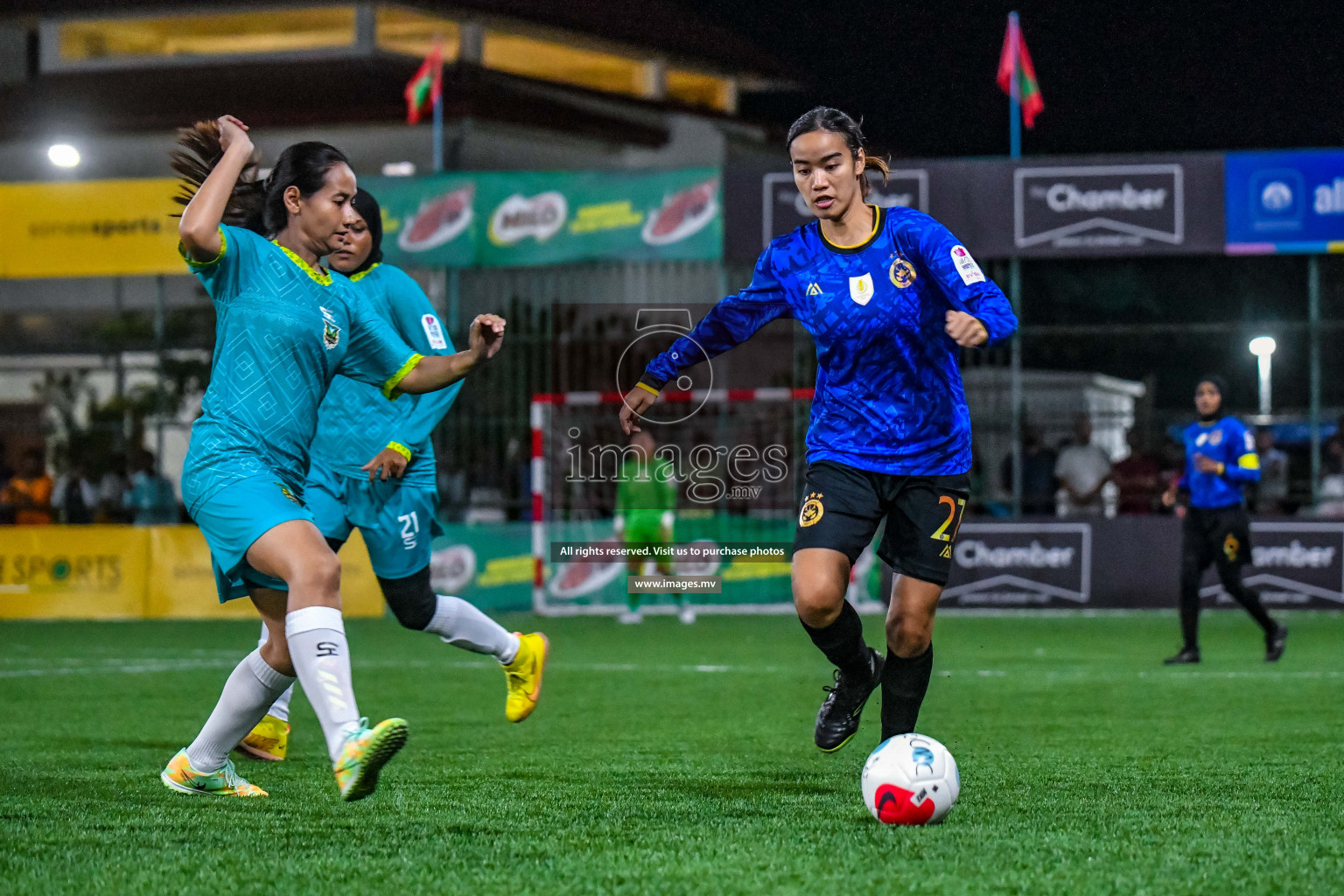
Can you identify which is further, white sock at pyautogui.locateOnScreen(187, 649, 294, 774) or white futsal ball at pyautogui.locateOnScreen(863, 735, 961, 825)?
white sock at pyautogui.locateOnScreen(187, 649, 294, 774)

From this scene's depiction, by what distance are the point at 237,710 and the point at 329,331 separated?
1.28m

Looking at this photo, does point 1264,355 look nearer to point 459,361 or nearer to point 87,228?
point 87,228

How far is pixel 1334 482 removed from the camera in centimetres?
1798

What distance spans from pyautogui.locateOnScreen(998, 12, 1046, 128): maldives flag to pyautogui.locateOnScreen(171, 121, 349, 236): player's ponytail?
15.6 meters

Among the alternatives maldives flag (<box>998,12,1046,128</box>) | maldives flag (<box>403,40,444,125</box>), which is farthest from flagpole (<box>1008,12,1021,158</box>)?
maldives flag (<box>403,40,444,125</box>)

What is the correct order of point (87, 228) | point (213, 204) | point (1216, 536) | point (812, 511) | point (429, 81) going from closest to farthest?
point (213, 204) < point (812, 511) < point (1216, 536) < point (87, 228) < point (429, 81)

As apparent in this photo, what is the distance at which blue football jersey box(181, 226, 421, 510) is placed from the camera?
16.4 feet

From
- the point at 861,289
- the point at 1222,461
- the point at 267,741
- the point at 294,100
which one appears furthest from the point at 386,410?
the point at 294,100

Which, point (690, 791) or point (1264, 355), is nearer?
point (690, 791)

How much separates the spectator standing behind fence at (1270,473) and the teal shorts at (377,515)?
42.7 feet

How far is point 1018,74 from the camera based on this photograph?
66.2 ft

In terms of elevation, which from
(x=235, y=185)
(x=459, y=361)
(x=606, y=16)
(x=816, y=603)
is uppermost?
(x=606, y=16)

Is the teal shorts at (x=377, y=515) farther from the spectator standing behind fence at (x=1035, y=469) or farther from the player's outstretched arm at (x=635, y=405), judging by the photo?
the spectator standing behind fence at (x=1035, y=469)

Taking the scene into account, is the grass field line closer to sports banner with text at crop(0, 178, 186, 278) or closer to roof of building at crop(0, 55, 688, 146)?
sports banner with text at crop(0, 178, 186, 278)
